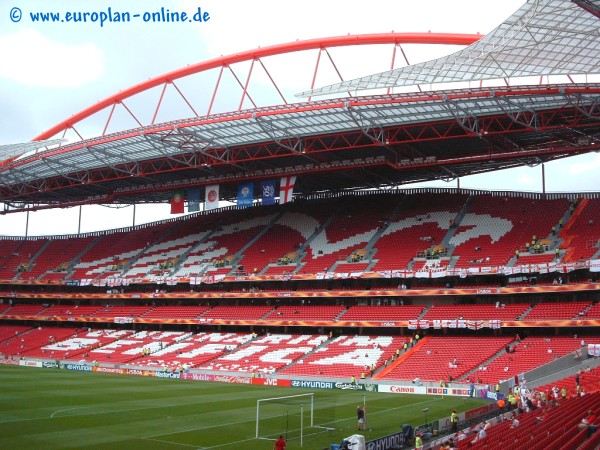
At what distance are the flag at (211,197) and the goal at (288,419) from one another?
104 feet

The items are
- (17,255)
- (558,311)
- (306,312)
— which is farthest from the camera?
(17,255)

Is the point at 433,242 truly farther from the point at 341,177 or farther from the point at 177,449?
the point at 177,449

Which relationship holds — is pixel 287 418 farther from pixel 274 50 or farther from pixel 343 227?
pixel 343 227

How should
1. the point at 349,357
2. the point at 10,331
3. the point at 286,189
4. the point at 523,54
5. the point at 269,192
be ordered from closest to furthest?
1. the point at 523,54
2. the point at 349,357
3. the point at 286,189
4. the point at 269,192
5. the point at 10,331

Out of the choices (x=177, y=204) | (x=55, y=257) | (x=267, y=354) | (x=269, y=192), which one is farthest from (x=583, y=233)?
(x=55, y=257)

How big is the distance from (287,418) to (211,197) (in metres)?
35.7

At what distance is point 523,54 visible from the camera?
36.4 metres

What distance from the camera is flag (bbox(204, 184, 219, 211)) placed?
2410 inches

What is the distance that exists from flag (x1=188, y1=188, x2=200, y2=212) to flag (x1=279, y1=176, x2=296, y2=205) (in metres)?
9.87

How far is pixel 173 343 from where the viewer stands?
5884cm

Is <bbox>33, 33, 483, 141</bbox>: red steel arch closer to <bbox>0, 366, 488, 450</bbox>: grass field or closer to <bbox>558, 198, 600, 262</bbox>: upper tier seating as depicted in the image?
<bbox>558, 198, 600, 262</bbox>: upper tier seating

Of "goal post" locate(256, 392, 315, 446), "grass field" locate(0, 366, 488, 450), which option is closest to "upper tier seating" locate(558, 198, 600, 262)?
"grass field" locate(0, 366, 488, 450)

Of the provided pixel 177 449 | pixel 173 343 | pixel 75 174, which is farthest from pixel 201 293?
pixel 177 449

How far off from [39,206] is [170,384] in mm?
41891
